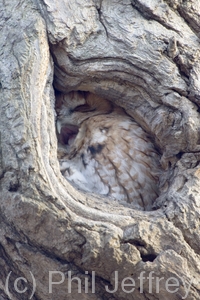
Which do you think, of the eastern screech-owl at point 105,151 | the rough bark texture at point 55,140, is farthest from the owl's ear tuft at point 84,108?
the rough bark texture at point 55,140

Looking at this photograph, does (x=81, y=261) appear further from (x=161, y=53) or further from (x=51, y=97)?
(x=161, y=53)

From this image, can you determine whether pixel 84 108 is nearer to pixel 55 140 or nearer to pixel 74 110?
pixel 74 110

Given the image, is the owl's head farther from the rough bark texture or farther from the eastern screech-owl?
the rough bark texture

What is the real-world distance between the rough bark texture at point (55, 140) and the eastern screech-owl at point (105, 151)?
0.16 metres

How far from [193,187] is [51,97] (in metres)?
1.04

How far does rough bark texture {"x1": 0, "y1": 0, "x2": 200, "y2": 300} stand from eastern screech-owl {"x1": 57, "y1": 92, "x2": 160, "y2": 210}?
0.16 m

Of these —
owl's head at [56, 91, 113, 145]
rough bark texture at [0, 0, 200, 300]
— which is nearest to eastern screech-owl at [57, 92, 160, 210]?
owl's head at [56, 91, 113, 145]

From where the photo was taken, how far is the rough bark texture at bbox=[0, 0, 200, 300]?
9.89 ft

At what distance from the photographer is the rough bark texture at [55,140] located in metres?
3.01

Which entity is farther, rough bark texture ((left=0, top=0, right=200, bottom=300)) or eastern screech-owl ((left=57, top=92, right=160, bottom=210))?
eastern screech-owl ((left=57, top=92, right=160, bottom=210))

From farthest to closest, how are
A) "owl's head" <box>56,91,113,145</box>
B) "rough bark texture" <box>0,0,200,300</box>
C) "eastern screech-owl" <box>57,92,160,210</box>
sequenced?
1. "owl's head" <box>56,91,113,145</box>
2. "eastern screech-owl" <box>57,92,160,210</box>
3. "rough bark texture" <box>0,0,200,300</box>

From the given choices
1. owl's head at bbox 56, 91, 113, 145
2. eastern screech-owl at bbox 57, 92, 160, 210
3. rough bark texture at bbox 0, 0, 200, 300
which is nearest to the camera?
rough bark texture at bbox 0, 0, 200, 300

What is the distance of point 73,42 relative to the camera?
3387 mm

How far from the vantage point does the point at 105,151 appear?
3748mm
